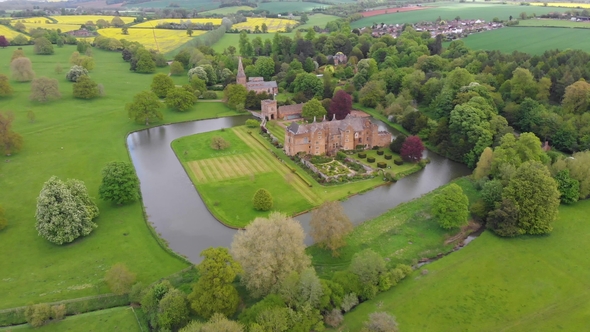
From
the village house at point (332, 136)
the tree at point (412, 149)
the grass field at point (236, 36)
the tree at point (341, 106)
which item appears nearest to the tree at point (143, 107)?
the village house at point (332, 136)

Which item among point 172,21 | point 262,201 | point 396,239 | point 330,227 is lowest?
point 396,239

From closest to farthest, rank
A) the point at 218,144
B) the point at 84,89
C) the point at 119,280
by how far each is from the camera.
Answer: the point at 119,280 → the point at 218,144 → the point at 84,89

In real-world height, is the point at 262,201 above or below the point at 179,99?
below

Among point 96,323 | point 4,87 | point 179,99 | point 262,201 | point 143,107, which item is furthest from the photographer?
point 4,87

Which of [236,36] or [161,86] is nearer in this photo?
[161,86]

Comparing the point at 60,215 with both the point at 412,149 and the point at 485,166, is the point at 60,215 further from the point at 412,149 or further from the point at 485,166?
the point at 485,166

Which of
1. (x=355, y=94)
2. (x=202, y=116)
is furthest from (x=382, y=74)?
(x=202, y=116)

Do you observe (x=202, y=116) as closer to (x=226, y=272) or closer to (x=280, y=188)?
(x=280, y=188)

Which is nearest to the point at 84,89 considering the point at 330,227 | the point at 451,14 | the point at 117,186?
the point at 117,186
